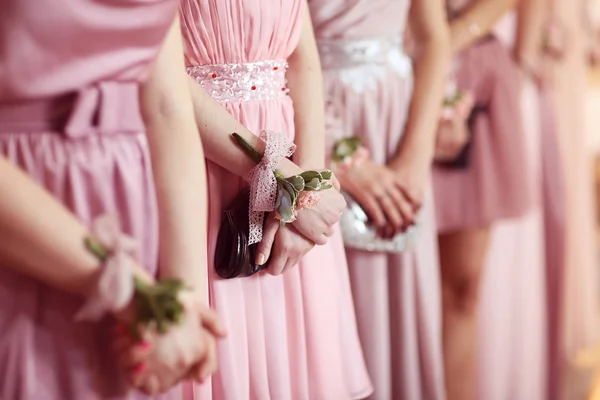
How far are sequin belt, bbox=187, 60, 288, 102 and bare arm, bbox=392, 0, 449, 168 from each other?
0.34 meters

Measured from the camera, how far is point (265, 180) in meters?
0.84

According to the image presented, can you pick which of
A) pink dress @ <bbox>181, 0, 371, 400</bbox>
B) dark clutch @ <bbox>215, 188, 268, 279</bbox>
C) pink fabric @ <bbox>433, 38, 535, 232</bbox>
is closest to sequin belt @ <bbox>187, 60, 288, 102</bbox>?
pink dress @ <bbox>181, 0, 371, 400</bbox>

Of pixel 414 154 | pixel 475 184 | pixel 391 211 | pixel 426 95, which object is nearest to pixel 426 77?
A: pixel 426 95

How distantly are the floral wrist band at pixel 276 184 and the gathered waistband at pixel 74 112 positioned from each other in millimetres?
173

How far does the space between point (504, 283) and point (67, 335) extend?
1259 mm

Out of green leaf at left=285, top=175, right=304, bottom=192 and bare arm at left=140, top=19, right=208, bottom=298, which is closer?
bare arm at left=140, top=19, right=208, bottom=298

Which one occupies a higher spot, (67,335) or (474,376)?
(67,335)

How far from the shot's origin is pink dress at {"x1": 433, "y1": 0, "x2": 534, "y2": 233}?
146cm

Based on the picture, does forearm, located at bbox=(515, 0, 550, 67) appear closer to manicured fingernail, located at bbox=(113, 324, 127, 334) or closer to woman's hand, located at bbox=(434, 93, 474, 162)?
woman's hand, located at bbox=(434, 93, 474, 162)

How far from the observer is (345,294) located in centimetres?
106

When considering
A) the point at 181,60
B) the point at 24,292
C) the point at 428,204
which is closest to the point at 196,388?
the point at 24,292

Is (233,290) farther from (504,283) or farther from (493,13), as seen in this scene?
(504,283)

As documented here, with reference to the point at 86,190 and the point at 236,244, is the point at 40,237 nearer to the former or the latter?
the point at 86,190

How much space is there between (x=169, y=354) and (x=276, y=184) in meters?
0.25
